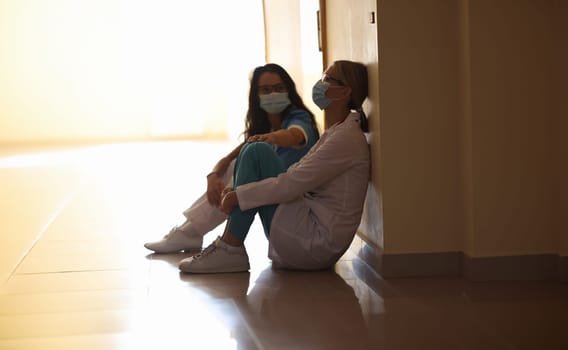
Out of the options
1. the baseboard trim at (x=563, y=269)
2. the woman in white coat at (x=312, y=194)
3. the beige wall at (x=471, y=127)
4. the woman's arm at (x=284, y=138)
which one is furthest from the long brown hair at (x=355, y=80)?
the baseboard trim at (x=563, y=269)

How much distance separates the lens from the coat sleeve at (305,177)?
3.45m

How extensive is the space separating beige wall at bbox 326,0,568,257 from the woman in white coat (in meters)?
0.11

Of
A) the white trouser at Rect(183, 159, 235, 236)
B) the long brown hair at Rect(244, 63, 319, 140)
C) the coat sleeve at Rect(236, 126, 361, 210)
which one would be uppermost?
the long brown hair at Rect(244, 63, 319, 140)

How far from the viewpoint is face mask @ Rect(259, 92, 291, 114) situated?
397 centimetres

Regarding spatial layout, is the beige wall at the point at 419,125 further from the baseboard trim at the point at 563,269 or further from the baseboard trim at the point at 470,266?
the baseboard trim at the point at 563,269

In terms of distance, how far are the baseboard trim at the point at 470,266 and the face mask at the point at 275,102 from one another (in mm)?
751

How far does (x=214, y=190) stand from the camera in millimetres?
3965

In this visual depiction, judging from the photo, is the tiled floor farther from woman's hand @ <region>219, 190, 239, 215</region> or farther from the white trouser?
woman's hand @ <region>219, 190, 239, 215</region>

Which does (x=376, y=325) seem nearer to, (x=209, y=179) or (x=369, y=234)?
(x=369, y=234)

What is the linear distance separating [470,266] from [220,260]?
0.98 meters

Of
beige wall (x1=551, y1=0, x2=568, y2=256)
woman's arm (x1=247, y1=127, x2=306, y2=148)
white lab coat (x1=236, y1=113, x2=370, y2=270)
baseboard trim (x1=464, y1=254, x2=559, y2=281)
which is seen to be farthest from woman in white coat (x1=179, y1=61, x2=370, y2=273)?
beige wall (x1=551, y1=0, x2=568, y2=256)

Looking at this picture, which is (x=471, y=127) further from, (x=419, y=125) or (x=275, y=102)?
(x=275, y=102)

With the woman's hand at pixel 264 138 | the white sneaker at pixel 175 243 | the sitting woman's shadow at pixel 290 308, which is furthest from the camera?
the white sneaker at pixel 175 243

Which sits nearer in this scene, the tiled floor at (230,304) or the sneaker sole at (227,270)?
the tiled floor at (230,304)
